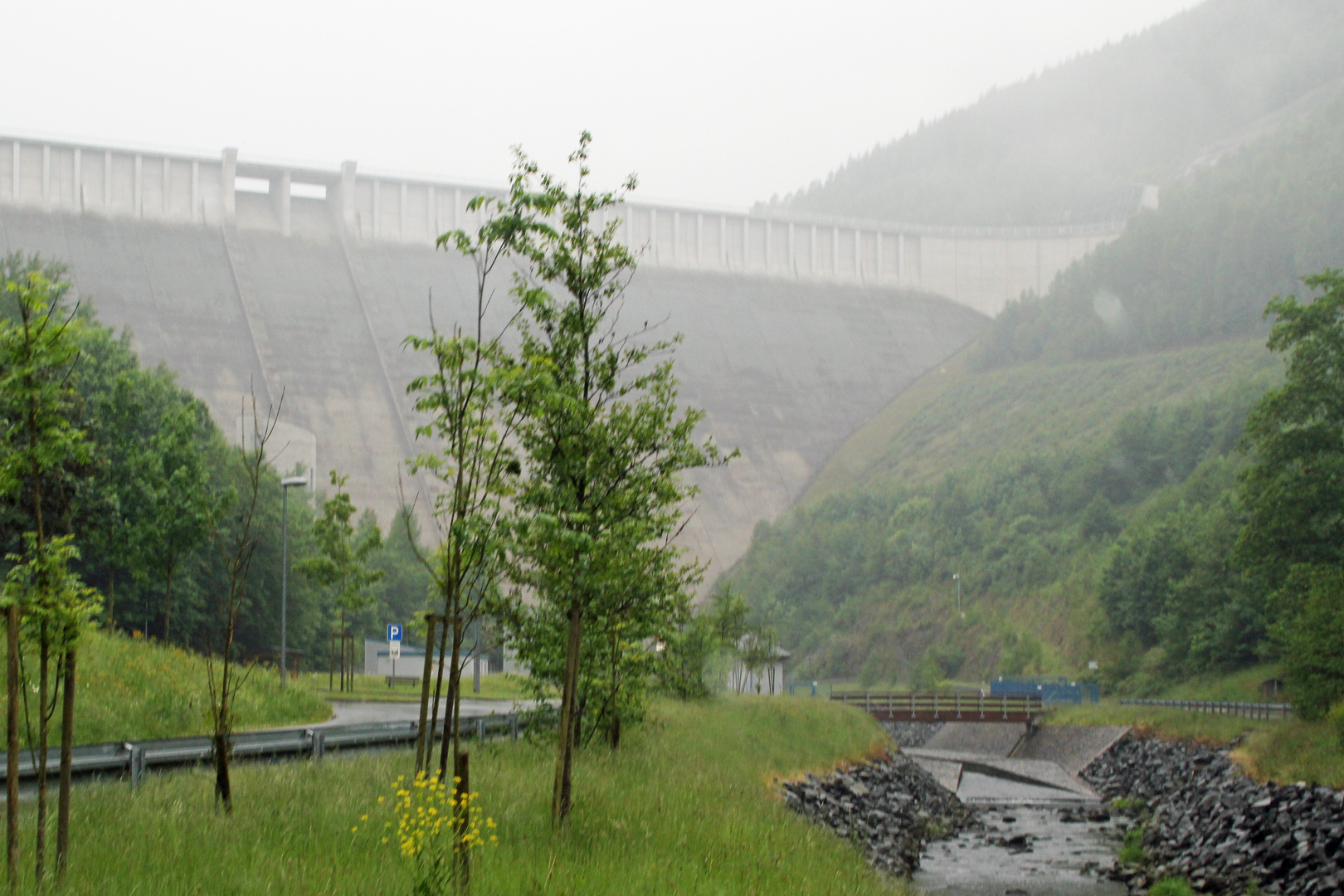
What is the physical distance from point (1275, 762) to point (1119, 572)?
31.7m

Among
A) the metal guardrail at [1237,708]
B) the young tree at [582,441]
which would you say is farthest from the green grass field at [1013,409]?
the young tree at [582,441]

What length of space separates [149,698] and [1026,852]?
18346 mm

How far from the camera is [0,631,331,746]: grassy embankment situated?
68.6 ft

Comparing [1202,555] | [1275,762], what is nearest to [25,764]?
[1275,762]

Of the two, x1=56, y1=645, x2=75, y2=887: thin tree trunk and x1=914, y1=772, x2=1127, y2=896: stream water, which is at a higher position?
x1=56, y1=645, x2=75, y2=887: thin tree trunk

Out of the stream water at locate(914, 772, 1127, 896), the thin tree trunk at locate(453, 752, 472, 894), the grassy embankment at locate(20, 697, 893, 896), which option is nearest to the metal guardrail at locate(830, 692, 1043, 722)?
the stream water at locate(914, 772, 1127, 896)

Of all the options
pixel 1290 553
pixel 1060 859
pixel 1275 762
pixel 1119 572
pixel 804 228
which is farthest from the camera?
pixel 804 228

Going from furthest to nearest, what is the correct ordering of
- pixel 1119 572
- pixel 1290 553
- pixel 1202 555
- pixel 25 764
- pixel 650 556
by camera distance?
pixel 1119 572
pixel 1202 555
pixel 1290 553
pixel 25 764
pixel 650 556

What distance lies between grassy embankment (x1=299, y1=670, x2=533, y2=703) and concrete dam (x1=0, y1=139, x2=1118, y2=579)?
31198 mm

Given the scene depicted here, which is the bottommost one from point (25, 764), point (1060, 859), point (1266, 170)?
point (1060, 859)

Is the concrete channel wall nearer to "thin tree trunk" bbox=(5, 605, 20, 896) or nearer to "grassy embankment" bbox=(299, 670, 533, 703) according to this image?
"grassy embankment" bbox=(299, 670, 533, 703)

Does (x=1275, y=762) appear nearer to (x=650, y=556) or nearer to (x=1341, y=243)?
(x=650, y=556)

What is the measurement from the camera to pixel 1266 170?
445ft

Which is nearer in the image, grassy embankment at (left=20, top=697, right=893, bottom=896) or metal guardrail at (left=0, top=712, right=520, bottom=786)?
grassy embankment at (left=20, top=697, right=893, bottom=896)
